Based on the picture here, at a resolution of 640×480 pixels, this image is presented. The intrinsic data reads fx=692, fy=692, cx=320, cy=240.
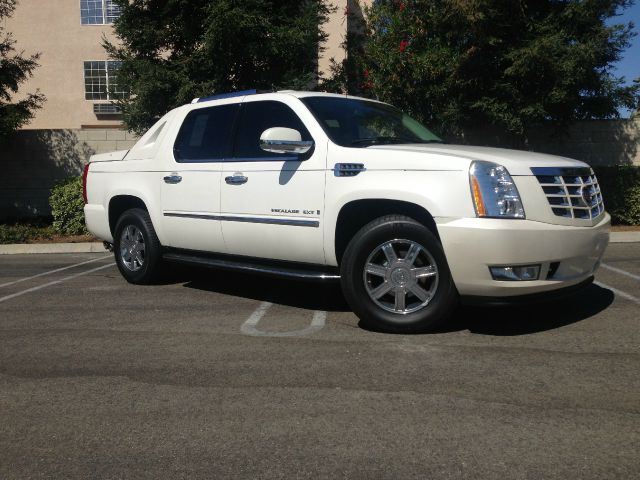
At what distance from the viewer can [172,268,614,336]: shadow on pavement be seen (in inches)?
223

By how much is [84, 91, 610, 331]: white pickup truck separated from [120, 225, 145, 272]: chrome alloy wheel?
217 millimetres

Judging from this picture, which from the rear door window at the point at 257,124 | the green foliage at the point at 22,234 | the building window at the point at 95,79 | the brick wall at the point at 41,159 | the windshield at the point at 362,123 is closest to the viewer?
the windshield at the point at 362,123

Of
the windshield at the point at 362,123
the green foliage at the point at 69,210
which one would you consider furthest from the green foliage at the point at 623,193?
the green foliage at the point at 69,210

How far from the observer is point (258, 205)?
619cm

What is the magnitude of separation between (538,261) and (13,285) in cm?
624

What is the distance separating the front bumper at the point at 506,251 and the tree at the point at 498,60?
25.2 feet

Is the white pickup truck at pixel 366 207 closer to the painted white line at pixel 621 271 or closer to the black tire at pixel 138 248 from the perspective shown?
the black tire at pixel 138 248

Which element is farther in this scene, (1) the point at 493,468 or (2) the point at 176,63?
(2) the point at 176,63

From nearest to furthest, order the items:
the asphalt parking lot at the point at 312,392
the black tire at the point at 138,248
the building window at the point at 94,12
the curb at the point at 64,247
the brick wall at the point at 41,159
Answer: the asphalt parking lot at the point at 312,392 < the black tire at the point at 138,248 < the curb at the point at 64,247 < the brick wall at the point at 41,159 < the building window at the point at 94,12

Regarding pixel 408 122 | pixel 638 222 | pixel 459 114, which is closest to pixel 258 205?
pixel 408 122

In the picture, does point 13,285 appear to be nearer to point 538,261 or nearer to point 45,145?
point 538,261

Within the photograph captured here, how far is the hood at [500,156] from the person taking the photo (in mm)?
5043

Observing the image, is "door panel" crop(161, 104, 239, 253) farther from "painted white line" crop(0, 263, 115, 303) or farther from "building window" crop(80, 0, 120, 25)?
"building window" crop(80, 0, 120, 25)

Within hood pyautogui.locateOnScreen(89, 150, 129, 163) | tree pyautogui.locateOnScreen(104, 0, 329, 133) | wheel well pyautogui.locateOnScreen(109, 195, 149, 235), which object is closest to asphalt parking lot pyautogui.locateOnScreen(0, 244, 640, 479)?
wheel well pyautogui.locateOnScreen(109, 195, 149, 235)
